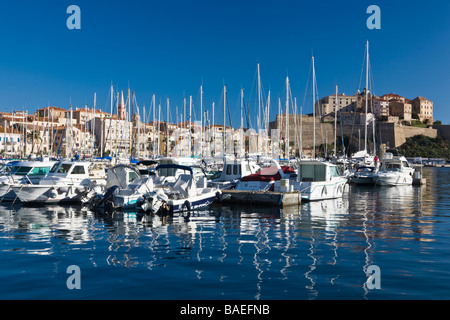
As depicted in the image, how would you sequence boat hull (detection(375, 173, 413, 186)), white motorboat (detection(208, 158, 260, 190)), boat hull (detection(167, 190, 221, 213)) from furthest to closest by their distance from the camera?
boat hull (detection(375, 173, 413, 186)), white motorboat (detection(208, 158, 260, 190)), boat hull (detection(167, 190, 221, 213))

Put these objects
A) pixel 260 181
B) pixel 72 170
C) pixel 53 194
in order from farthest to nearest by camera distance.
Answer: pixel 260 181
pixel 72 170
pixel 53 194

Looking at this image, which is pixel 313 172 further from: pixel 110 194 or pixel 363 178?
pixel 363 178

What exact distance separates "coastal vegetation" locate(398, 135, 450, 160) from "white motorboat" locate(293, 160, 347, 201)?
10326 centimetres

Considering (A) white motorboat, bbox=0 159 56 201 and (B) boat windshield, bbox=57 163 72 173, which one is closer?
(A) white motorboat, bbox=0 159 56 201

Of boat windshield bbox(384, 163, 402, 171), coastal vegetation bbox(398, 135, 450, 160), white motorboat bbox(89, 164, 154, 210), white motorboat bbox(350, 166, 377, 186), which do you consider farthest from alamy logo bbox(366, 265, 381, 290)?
coastal vegetation bbox(398, 135, 450, 160)

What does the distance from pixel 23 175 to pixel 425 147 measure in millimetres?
121028

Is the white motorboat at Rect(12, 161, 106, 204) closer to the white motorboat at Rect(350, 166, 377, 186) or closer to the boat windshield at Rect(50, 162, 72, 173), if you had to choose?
the boat windshield at Rect(50, 162, 72, 173)

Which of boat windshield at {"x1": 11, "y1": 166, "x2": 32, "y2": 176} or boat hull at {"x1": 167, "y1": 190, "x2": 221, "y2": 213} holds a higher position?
boat windshield at {"x1": 11, "y1": 166, "x2": 32, "y2": 176}

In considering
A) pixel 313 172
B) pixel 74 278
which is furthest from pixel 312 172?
pixel 74 278

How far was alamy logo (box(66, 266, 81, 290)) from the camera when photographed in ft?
25.6

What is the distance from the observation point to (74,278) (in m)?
8.24

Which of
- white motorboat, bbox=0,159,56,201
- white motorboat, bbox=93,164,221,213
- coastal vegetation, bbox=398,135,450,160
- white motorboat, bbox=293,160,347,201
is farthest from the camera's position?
coastal vegetation, bbox=398,135,450,160

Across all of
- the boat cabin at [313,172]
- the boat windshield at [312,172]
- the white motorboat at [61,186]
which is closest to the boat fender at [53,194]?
the white motorboat at [61,186]
